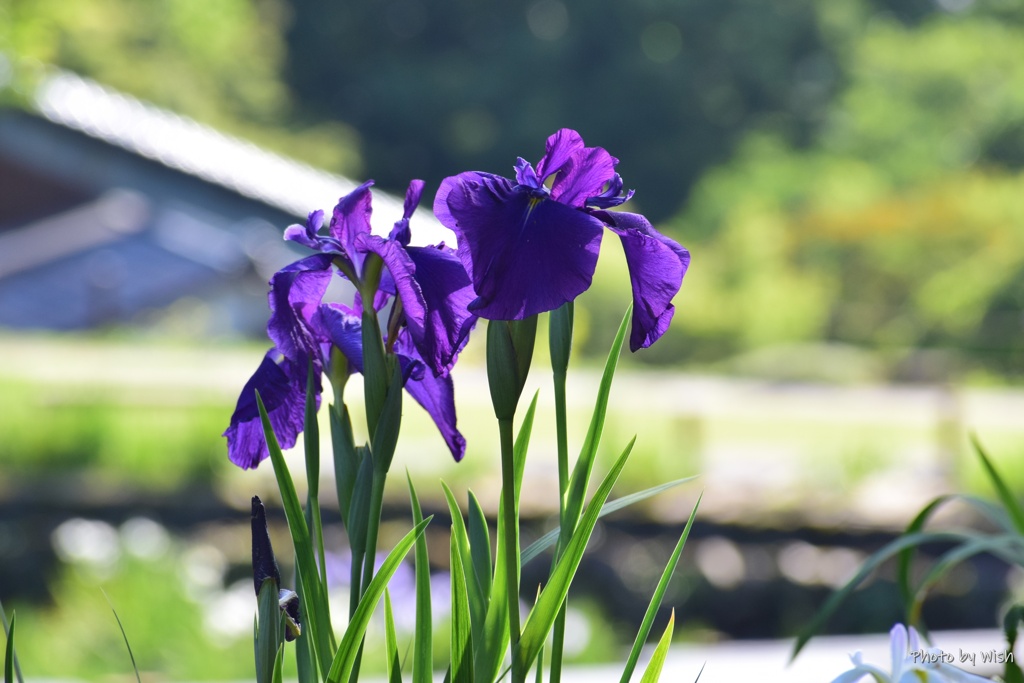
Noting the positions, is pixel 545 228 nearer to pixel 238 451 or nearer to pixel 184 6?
pixel 238 451

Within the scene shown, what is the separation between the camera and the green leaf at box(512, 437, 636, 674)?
0.60 m

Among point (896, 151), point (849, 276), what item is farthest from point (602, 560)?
point (896, 151)

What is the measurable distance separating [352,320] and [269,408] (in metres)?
0.09

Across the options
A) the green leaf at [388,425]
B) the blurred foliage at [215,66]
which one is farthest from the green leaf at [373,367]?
the blurred foliage at [215,66]

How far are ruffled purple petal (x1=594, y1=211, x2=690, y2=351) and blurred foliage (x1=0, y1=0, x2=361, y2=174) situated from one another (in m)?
20.7

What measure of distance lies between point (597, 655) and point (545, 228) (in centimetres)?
220

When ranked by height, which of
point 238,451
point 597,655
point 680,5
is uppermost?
point 680,5

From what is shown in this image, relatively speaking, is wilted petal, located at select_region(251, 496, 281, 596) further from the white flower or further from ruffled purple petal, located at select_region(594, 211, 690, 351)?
the white flower

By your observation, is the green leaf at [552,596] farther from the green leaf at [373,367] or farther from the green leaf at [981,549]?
the green leaf at [981,549]

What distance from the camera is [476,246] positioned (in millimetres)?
584

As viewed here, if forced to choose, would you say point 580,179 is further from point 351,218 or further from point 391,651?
point 391,651

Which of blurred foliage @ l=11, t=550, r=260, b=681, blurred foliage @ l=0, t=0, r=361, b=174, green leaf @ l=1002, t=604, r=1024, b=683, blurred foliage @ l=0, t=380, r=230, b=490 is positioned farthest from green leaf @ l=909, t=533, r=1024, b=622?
blurred foliage @ l=0, t=0, r=361, b=174

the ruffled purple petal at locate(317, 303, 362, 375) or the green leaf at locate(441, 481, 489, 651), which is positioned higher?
the ruffled purple petal at locate(317, 303, 362, 375)

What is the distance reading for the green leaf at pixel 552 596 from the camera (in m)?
0.60
